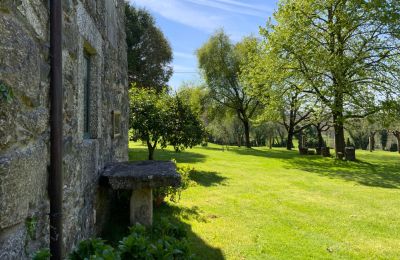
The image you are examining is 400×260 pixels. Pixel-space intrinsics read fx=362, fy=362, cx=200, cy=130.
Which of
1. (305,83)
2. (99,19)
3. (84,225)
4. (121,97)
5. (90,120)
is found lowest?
(84,225)

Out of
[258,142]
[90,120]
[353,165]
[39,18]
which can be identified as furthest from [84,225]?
[258,142]

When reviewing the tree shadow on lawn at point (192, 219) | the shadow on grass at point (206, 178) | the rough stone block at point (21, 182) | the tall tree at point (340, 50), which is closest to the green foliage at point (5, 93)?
the rough stone block at point (21, 182)

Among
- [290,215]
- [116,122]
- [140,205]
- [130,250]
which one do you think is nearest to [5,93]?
[130,250]

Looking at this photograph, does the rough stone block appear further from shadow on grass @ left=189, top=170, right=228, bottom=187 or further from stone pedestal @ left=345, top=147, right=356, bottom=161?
stone pedestal @ left=345, top=147, right=356, bottom=161

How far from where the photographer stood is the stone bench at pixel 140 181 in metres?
4.62

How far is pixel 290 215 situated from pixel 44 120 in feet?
22.6

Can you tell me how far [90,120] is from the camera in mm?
4516

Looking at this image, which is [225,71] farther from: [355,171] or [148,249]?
[148,249]

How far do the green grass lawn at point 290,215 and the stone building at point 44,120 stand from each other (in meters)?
2.42

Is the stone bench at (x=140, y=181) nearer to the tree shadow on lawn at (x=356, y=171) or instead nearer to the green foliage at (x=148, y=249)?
the green foliage at (x=148, y=249)

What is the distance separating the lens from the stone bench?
182 inches

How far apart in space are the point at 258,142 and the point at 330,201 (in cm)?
3560

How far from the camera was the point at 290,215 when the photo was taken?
27.2ft

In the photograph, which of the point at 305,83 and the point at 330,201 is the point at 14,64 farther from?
the point at 305,83
